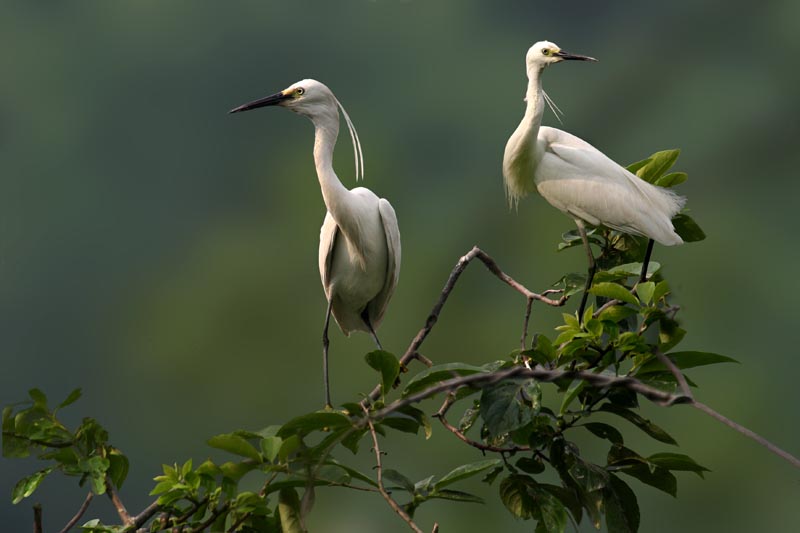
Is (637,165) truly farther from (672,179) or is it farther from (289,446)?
(289,446)

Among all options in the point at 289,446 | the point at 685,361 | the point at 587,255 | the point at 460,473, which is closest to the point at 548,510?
the point at 460,473

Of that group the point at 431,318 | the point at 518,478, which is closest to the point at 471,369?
the point at 518,478

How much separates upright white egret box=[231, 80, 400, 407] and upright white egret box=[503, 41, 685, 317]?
0.36 m

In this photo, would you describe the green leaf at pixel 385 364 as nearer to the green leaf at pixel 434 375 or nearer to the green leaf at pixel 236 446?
the green leaf at pixel 434 375

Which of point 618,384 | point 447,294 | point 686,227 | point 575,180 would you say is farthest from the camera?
point 575,180

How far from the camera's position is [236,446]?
101cm

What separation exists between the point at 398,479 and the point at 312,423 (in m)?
0.17

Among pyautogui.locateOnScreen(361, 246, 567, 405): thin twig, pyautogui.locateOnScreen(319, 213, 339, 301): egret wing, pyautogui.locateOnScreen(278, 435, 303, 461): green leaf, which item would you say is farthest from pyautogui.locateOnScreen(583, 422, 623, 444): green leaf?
pyautogui.locateOnScreen(319, 213, 339, 301): egret wing

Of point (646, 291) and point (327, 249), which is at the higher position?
point (646, 291)

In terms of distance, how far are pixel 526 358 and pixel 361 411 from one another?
348 millimetres

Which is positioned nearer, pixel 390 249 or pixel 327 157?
pixel 327 157

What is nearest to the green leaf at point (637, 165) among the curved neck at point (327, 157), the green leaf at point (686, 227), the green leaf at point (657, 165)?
the green leaf at point (657, 165)

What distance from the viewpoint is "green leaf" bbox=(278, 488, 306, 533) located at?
3.57 feet

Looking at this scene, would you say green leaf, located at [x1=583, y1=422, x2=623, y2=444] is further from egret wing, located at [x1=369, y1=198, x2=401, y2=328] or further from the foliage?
egret wing, located at [x1=369, y1=198, x2=401, y2=328]
